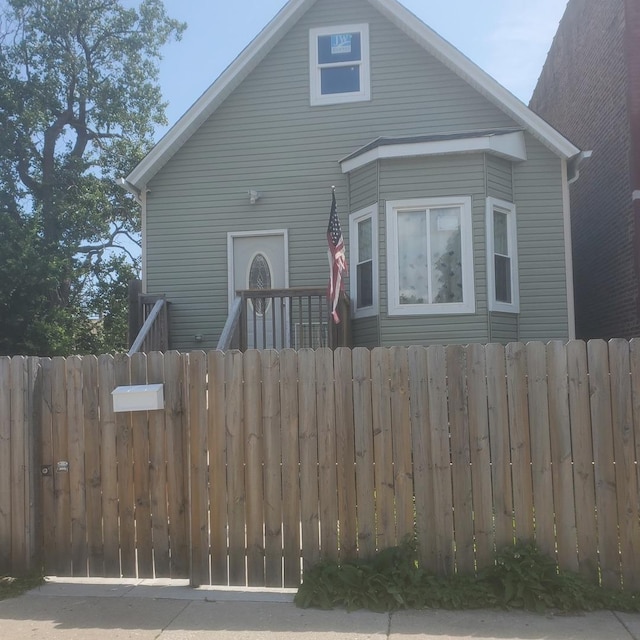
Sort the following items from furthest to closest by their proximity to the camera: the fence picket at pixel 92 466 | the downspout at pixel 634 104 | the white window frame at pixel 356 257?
the downspout at pixel 634 104 < the white window frame at pixel 356 257 < the fence picket at pixel 92 466

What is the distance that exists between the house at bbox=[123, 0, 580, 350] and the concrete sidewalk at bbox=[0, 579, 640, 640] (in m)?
5.17

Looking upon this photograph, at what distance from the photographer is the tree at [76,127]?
22141 millimetres

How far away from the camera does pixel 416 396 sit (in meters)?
4.92

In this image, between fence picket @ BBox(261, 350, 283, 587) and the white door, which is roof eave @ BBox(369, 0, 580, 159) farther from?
fence picket @ BBox(261, 350, 283, 587)

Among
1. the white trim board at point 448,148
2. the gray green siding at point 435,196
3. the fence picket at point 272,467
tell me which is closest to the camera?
the fence picket at point 272,467

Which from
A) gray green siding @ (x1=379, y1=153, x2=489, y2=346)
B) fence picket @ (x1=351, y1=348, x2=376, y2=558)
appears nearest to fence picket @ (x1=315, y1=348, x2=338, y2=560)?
fence picket @ (x1=351, y1=348, x2=376, y2=558)

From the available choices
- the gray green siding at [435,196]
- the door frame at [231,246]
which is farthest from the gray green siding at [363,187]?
the door frame at [231,246]

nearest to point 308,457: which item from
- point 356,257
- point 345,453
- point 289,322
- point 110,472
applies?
point 345,453

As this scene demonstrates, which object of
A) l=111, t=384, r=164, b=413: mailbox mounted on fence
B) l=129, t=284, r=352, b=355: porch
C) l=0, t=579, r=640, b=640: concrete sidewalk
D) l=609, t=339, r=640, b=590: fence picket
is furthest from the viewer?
l=129, t=284, r=352, b=355: porch

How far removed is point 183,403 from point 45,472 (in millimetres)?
1240

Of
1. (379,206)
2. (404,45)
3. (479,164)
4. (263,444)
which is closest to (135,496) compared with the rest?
(263,444)

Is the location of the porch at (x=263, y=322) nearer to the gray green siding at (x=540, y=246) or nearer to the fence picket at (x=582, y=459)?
the gray green siding at (x=540, y=246)

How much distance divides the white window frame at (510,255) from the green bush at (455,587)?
540 cm

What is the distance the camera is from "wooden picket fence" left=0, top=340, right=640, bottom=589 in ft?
15.4
